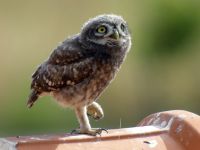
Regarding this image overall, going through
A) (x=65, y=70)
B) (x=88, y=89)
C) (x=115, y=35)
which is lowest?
(x=88, y=89)

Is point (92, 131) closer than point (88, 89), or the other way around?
point (92, 131)

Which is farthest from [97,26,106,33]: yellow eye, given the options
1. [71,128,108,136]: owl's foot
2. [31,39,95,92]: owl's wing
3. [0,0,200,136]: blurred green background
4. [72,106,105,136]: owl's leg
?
[0,0,200,136]: blurred green background

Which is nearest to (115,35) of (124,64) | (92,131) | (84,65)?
(84,65)

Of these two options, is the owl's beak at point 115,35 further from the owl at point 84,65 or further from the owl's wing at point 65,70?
the owl's wing at point 65,70

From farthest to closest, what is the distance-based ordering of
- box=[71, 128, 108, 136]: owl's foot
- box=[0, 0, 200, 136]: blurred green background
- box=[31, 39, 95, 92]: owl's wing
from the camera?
1. box=[0, 0, 200, 136]: blurred green background
2. box=[31, 39, 95, 92]: owl's wing
3. box=[71, 128, 108, 136]: owl's foot

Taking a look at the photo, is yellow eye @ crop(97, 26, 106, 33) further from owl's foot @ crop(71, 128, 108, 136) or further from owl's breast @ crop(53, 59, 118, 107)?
owl's foot @ crop(71, 128, 108, 136)

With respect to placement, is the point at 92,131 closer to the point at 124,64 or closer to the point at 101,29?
the point at 101,29
